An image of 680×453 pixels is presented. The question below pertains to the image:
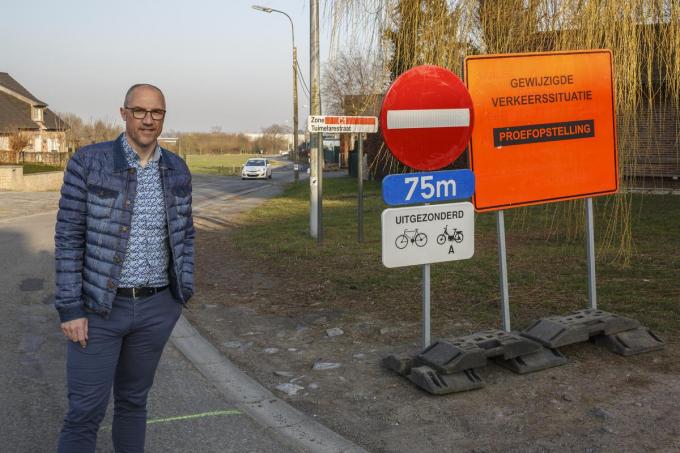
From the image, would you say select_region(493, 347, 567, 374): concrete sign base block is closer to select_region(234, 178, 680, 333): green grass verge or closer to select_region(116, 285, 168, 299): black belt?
select_region(234, 178, 680, 333): green grass verge

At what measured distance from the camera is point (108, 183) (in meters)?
3.07

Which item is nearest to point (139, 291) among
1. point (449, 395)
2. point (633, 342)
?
point (449, 395)

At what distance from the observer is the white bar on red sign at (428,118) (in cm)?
463

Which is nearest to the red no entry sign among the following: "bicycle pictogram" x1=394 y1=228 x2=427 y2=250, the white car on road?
"bicycle pictogram" x1=394 y1=228 x2=427 y2=250

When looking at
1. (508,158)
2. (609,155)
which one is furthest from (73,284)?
(609,155)

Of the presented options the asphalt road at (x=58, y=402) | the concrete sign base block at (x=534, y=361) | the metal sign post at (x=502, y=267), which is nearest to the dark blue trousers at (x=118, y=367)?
the asphalt road at (x=58, y=402)

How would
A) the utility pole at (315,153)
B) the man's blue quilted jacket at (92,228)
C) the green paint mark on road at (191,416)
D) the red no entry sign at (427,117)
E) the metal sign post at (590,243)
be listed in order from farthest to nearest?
the utility pole at (315,153), the metal sign post at (590,243), the red no entry sign at (427,117), the green paint mark on road at (191,416), the man's blue quilted jacket at (92,228)

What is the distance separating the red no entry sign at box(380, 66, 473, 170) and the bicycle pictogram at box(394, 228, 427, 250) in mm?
439

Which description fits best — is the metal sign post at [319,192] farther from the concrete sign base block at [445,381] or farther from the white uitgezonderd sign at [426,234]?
the concrete sign base block at [445,381]

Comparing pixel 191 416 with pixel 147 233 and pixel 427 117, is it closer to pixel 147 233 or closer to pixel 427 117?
pixel 147 233

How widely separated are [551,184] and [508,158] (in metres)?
0.42

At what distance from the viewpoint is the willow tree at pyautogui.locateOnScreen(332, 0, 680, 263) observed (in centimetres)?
477

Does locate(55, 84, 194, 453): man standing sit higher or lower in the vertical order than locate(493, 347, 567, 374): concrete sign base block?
higher

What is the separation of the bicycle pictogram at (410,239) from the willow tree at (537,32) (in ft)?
3.52
